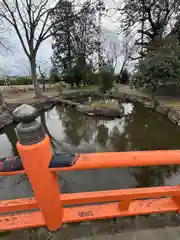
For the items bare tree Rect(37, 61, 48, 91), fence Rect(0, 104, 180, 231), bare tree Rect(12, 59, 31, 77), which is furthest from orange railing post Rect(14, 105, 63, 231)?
bare tree Rect(12, 59, 31, 77)

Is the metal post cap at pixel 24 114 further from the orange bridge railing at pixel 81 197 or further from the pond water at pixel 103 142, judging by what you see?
the pond water at pixel 103 142

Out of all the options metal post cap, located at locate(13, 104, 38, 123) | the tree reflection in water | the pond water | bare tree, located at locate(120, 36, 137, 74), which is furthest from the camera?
bare tree, located at locate(120, 36, 137, 74)

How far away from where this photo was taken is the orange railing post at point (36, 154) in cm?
74

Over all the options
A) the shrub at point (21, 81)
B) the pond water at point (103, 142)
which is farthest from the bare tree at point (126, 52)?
the shrub at point (21, 81)

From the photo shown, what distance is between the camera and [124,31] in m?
11.7

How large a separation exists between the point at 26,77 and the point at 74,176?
45.4 ft

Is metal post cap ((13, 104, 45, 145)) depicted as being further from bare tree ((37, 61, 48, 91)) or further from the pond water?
bare tree ((37, 61, 48, 91))

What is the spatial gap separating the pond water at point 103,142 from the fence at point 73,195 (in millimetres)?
1492

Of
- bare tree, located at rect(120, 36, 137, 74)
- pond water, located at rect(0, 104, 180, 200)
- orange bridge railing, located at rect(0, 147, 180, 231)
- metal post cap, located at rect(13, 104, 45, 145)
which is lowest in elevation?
pond water, located at rect(0, 104, 180, 200)

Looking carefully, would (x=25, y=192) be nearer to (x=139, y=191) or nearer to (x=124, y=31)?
(x=139, y=191)

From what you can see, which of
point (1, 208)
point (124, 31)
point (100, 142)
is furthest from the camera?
point (124, 31)

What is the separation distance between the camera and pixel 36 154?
764 mm

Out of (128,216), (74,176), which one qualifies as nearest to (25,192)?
(74,176)

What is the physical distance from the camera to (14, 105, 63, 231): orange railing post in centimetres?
74
